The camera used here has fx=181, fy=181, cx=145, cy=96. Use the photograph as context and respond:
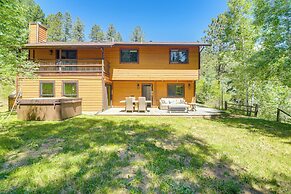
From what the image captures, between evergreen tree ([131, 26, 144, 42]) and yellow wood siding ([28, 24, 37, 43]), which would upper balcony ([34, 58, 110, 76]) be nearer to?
→ yellow wood siding ([28, 24, 37, 43])

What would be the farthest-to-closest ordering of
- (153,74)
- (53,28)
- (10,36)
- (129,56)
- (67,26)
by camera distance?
(67,26)
(53,28)
(129,56)
(153,74)
(10,36)

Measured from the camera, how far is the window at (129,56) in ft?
50.5

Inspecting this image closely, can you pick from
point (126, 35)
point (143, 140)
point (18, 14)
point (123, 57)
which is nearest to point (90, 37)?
point (126, 35)

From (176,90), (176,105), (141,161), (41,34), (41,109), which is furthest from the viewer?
(41,34)

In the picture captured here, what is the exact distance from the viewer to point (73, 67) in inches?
557

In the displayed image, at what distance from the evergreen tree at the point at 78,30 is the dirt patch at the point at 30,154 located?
60961 mm

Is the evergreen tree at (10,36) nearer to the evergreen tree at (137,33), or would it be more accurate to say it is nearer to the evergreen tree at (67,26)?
the evergreen tree at (67,26)

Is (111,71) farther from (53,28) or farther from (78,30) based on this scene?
(78,30)

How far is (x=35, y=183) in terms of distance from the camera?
3602mm

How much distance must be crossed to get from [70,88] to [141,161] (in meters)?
10.6

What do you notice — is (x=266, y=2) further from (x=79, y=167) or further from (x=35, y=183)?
(x=35, y=183)

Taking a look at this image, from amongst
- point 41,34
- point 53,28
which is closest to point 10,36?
point 41,34

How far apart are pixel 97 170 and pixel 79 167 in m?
0.48

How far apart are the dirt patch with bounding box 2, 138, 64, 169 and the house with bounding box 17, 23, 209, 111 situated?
7456 mm
